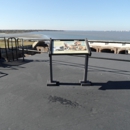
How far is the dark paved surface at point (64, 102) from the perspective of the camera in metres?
2.46

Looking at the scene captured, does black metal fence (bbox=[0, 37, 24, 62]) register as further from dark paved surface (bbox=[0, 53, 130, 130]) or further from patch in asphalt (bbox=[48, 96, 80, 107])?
patch in asphalt (bbox=[48, 96, 80, 107])

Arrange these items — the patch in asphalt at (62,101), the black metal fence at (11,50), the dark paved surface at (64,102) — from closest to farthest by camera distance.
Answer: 1. the dark paved surface at (64,102)
2. the patch in asphalt at (62,101)
3. the black metal fence at (11,50)

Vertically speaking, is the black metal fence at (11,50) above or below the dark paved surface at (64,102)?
above

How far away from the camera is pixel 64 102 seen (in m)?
3.12

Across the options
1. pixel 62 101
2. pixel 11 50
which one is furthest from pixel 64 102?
pixel 11 50

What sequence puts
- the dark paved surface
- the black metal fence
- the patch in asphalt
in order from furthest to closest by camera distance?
the black metal fence
the patch in asphalt
the dark paved surface

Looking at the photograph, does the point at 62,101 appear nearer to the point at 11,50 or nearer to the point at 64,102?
the point at 64,102

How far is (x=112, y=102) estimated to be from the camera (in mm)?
3172

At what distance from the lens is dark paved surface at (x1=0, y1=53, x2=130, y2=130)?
2.46 metres

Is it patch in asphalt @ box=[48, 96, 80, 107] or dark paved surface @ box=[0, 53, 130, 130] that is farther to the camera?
patch in asphalt @ box=[48, 96, 80, 107]

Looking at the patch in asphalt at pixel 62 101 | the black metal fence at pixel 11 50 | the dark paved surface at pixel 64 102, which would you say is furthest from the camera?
the black metal fence at pixel 11 50

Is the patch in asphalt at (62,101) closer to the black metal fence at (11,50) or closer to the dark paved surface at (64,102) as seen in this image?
the dark paved surface at (64,102)

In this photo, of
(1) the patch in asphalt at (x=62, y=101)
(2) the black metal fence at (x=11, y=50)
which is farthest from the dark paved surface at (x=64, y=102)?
(2) the black metal fence at (x=11, y=50)

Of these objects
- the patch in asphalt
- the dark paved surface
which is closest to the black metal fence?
the dark paved surface
